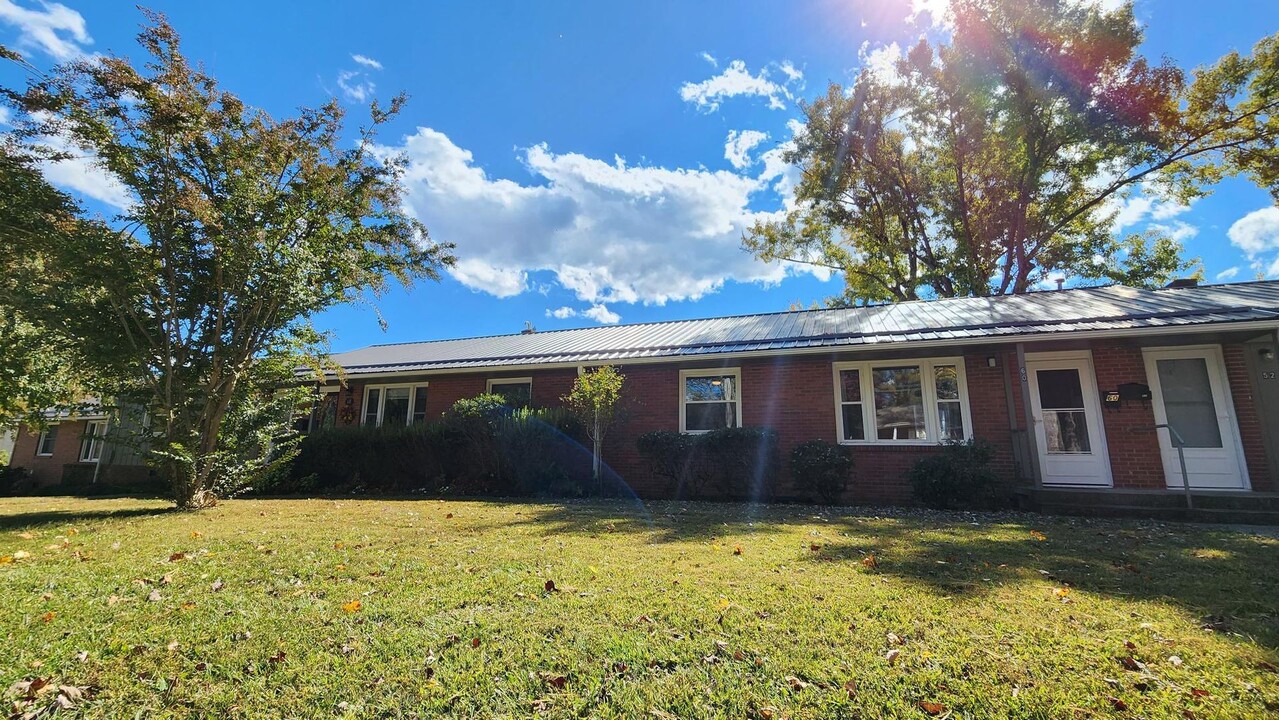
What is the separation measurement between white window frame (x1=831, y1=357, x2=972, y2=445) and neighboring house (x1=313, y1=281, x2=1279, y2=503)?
0.03 meters

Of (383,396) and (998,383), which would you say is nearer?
(998,383)

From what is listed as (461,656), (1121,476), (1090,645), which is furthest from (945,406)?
(461,656)

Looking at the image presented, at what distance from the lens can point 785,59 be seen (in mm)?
14102

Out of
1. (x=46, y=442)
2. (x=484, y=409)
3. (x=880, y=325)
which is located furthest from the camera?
(x=46, y=442)

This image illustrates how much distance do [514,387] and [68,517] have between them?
7948mm

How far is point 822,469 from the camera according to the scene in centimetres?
943

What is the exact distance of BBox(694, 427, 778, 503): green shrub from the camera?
9.93m

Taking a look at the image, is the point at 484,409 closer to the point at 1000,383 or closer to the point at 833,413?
the point at 833,413

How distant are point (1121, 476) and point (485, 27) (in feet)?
45.5

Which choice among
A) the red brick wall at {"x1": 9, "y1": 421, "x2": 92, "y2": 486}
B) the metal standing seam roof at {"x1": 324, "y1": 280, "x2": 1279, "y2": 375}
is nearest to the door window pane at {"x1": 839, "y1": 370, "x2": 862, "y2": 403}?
the metal standing seam roof at {"x1": 324, "y1": 280, "x2": 1279, "y2": 375}

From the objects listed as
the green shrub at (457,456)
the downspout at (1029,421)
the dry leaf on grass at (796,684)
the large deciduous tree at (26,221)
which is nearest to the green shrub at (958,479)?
the downspout at (1029,421)

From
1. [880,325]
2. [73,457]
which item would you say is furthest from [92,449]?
[880,325]

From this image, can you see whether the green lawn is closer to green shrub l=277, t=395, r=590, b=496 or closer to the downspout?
the downspout

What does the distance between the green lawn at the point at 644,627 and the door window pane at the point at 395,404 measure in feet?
29.9
